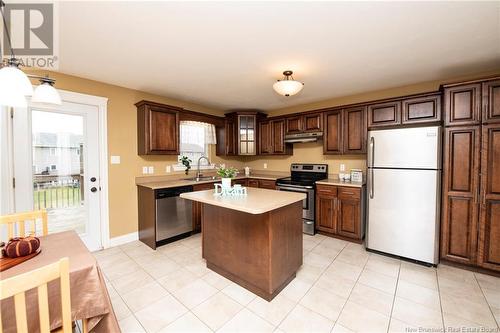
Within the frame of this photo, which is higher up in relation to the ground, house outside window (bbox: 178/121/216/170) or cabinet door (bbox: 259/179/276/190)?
house outside window (bbox: 178/121/216/170)

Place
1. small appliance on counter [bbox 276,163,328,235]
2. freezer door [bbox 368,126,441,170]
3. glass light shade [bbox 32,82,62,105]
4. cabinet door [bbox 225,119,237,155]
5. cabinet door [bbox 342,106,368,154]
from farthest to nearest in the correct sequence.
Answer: cabinet door [bbox 225,119,237,155] < small appliance on counter [bbox 276,163,328,235] < cabinet door [bbox 342,106,368,154] < freezer door [bbox 368,126,441,170] < glass light shade [bbox 32,82,62,105]

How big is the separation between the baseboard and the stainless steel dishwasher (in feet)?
1.97

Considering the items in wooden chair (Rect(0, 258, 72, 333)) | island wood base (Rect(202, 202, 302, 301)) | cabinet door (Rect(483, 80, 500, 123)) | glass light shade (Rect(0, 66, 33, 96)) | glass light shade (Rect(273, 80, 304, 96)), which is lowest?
island wood base (Rect(202, 202, 302, 301))

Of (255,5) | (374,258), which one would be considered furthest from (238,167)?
(255,5)

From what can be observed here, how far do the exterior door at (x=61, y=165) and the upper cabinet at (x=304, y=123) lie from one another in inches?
133

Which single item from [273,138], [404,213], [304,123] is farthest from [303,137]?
[404,213]

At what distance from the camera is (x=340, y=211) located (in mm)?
3510

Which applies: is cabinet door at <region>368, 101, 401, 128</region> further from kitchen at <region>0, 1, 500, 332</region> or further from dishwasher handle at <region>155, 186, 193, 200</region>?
dishwasher handle at <region>155, 186, 193, 200</region>

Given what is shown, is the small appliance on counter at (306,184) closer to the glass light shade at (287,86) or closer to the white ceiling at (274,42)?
the white ceiling at (274,42)

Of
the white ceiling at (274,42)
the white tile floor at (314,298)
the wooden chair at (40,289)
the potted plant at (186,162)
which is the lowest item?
the white tile floor at (314,298)

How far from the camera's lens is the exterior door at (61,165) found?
2.59 metres

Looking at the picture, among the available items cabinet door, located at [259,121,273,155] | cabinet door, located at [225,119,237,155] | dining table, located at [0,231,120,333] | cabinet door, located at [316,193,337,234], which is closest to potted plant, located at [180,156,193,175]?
cabinet door, located at [225,119,237,155]

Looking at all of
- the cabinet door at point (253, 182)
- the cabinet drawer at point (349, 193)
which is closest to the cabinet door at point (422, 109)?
the cabinet drawer at point (349, 193)

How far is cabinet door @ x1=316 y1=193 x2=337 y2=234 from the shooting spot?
358 cm
